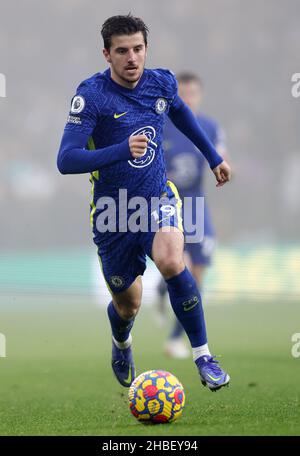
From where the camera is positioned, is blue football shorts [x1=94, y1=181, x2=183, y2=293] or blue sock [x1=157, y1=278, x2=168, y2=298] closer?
blue football shorts [x1=94, y1=181, x2=183, y2=293]

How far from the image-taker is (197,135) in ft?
21.1

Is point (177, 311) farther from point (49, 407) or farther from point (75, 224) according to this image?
point (75, 224)

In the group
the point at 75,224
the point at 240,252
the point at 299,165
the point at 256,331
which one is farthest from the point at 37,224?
the point at 256,331

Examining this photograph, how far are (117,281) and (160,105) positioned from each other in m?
1.20

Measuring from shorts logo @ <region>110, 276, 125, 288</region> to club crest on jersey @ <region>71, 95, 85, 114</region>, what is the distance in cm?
119

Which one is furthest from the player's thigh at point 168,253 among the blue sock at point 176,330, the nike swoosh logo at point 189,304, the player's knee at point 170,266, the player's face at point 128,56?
the blue sock at point 176,330

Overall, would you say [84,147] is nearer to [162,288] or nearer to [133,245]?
[133,245]

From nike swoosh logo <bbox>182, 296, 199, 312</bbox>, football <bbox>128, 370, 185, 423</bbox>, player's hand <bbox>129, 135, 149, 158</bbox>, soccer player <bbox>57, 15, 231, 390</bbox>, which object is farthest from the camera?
nike swoosh logo <bbox>182, 296, 199, 312</bbox>

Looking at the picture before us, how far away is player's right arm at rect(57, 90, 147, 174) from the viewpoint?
532cm

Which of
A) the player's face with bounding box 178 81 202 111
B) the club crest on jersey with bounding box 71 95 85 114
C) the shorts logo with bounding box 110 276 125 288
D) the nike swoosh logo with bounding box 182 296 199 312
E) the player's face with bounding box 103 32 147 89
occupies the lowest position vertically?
the nike swoosh logo with bounding box 182 296 199 312

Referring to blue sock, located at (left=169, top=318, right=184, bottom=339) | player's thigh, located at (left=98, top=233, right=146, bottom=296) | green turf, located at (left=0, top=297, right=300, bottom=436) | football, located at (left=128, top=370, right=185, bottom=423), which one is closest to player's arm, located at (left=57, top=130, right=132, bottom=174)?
player's thigh, located at (left=98, top=233, right=146, bottom=296)

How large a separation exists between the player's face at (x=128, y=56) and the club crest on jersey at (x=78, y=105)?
0.32m

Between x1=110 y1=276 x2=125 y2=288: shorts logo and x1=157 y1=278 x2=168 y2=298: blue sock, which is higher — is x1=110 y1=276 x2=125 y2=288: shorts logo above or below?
above

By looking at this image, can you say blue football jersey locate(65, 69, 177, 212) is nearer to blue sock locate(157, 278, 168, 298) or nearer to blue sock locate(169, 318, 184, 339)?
blue sock locate(169, 318, 184, 339)
